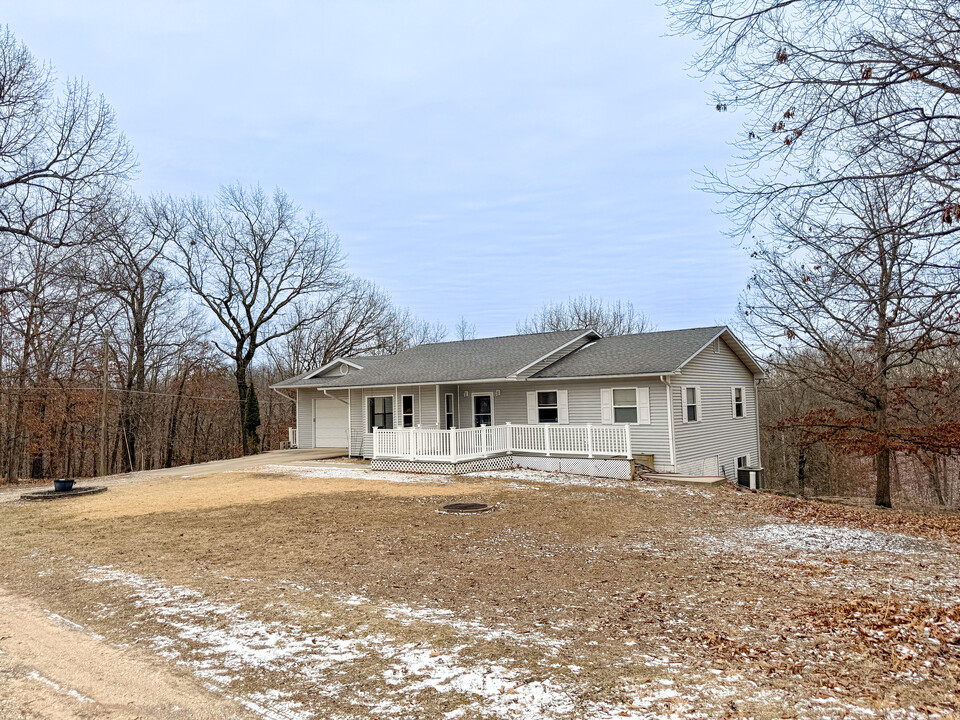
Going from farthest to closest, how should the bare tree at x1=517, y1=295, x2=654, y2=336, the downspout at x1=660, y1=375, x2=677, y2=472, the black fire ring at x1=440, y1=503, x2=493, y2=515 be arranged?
the bare tree at x1=517, y1=295, x2=654, y2=336
the downspout at x1=660, y1=375, x2=677, y2=472
the black fire ring at x1=440, y1=503, x2=493, y2=515

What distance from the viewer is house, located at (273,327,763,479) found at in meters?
16.7

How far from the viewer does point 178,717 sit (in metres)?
3.68

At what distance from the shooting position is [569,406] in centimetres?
1822

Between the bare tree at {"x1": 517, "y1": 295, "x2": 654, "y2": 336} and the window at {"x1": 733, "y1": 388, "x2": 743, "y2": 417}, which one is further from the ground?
the bare tree at {"x1": 517, "y1": 295, "x2": 654, "y2": 336}

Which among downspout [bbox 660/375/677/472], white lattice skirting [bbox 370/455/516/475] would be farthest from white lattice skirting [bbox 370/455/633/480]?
downspout [bbox 660/375/677/472]

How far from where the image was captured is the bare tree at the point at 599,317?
40.8 metres

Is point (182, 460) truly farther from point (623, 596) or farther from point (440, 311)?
point (623, 596)

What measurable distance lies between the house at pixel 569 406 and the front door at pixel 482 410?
0.03 meters

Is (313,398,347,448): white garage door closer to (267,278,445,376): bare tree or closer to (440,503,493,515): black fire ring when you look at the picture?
(267,278,445,376): bare tree

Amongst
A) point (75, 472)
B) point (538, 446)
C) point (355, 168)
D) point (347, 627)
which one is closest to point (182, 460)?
point (75, 472)

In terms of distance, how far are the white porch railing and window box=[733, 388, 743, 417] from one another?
6132 mm

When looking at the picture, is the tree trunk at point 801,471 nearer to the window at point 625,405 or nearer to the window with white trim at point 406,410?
the window at point 625,405

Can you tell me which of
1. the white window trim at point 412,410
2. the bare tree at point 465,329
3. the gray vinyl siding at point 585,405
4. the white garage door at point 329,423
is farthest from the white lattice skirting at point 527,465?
the bare tree at point 465,329

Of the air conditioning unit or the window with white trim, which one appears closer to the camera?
the air conditioning unit
